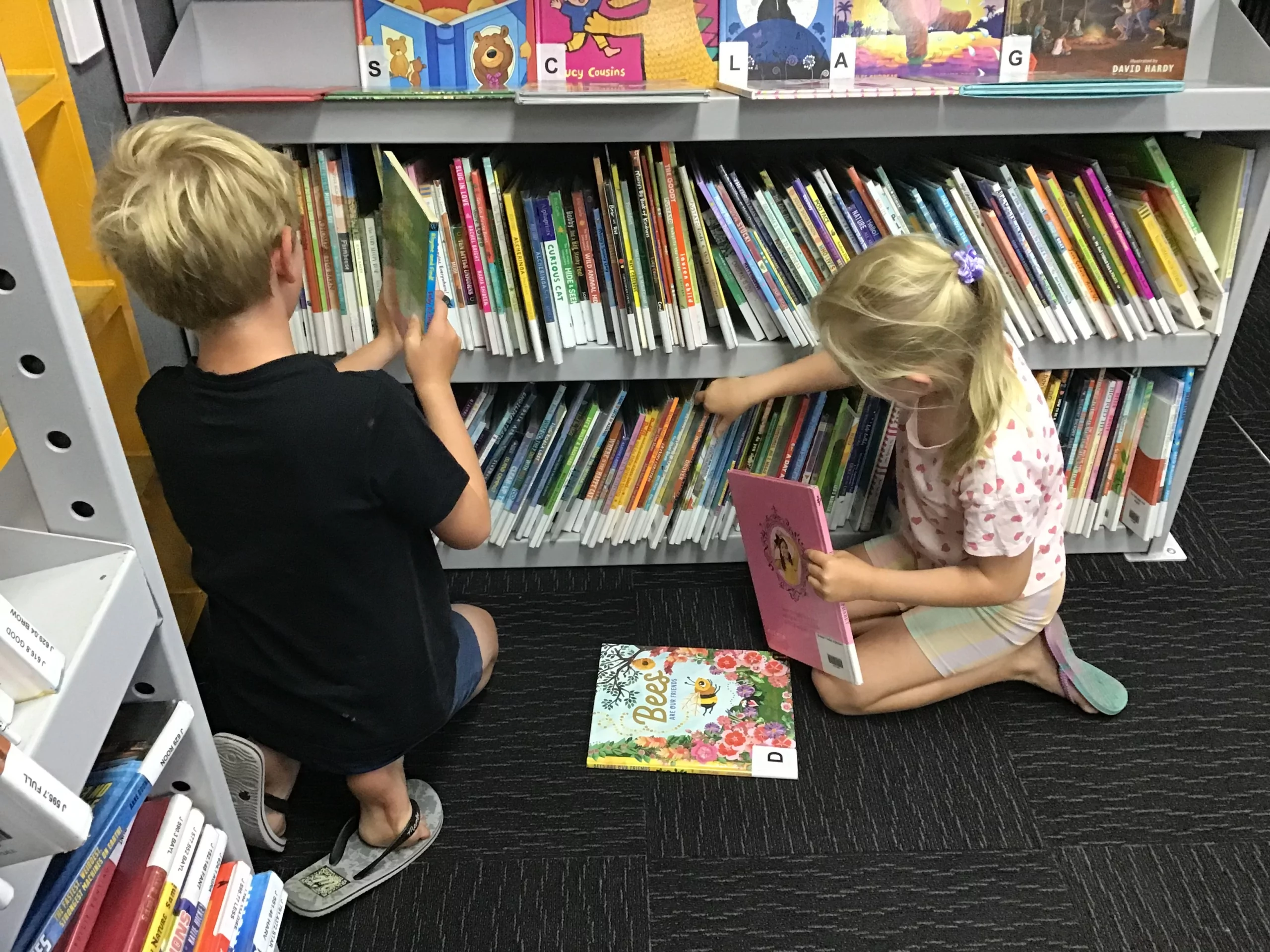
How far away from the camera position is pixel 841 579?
1396 mm

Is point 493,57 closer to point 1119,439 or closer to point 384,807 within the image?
point 384,807

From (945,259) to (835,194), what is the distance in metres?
0.32

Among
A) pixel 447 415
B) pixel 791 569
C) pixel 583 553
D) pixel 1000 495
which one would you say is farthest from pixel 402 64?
pixel 1000 495

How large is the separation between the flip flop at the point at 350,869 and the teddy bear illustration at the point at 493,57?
1.08 meters

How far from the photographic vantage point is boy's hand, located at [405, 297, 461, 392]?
123 centimetres

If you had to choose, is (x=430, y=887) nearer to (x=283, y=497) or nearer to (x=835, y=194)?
(x=283, y=497)

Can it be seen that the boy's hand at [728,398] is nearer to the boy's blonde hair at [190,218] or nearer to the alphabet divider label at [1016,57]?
the alphabet divider label at [1016,57]

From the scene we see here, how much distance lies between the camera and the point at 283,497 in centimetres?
104

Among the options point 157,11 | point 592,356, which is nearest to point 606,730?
point 592,356

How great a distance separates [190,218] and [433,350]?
0.35 meters

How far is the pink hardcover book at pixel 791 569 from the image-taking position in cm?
144

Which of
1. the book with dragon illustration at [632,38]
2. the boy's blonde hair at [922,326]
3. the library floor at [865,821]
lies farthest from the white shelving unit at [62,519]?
the book with dragon illustration at [632,38]

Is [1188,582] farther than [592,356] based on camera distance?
Yes

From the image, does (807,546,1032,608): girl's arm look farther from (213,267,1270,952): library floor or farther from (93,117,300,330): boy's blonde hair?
(93,117,300,330): boy's blonde hair
